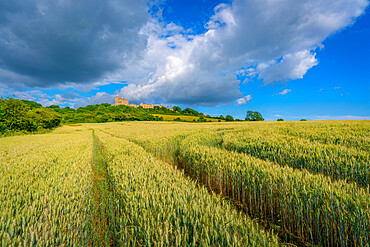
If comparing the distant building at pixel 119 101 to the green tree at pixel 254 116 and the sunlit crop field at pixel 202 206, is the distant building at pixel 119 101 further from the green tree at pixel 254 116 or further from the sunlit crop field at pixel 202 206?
the sunlit crop field at pixel 202 206

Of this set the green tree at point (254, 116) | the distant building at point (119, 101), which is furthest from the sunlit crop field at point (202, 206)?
the distant building at point (119, 101)

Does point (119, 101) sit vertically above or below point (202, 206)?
above

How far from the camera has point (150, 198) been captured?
241cm

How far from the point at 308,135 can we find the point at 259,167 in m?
7.15

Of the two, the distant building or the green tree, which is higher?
the distant building

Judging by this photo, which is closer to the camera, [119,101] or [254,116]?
→ [254,116]

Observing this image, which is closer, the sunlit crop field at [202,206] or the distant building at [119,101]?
the sunlit crop field at [202,206]

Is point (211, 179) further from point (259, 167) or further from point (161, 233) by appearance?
point (161, 233)

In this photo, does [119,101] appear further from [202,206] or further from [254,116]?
[202,206]

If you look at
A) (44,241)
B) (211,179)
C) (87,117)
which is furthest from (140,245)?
(87,117)

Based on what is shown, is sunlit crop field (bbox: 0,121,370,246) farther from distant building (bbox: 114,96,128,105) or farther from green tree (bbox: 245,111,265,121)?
distant building (bbox: 114,96,128,105)

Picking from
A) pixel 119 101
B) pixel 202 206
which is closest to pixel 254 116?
pixel 202 206

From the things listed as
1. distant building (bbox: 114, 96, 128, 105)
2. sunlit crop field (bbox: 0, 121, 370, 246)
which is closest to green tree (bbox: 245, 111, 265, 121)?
sunlit crop field (bbox: 0, 121, 370, 246)

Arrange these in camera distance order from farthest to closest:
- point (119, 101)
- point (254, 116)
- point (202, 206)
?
1. point (119, 101)
2. point (254, 116)
3. point (202, 206)
